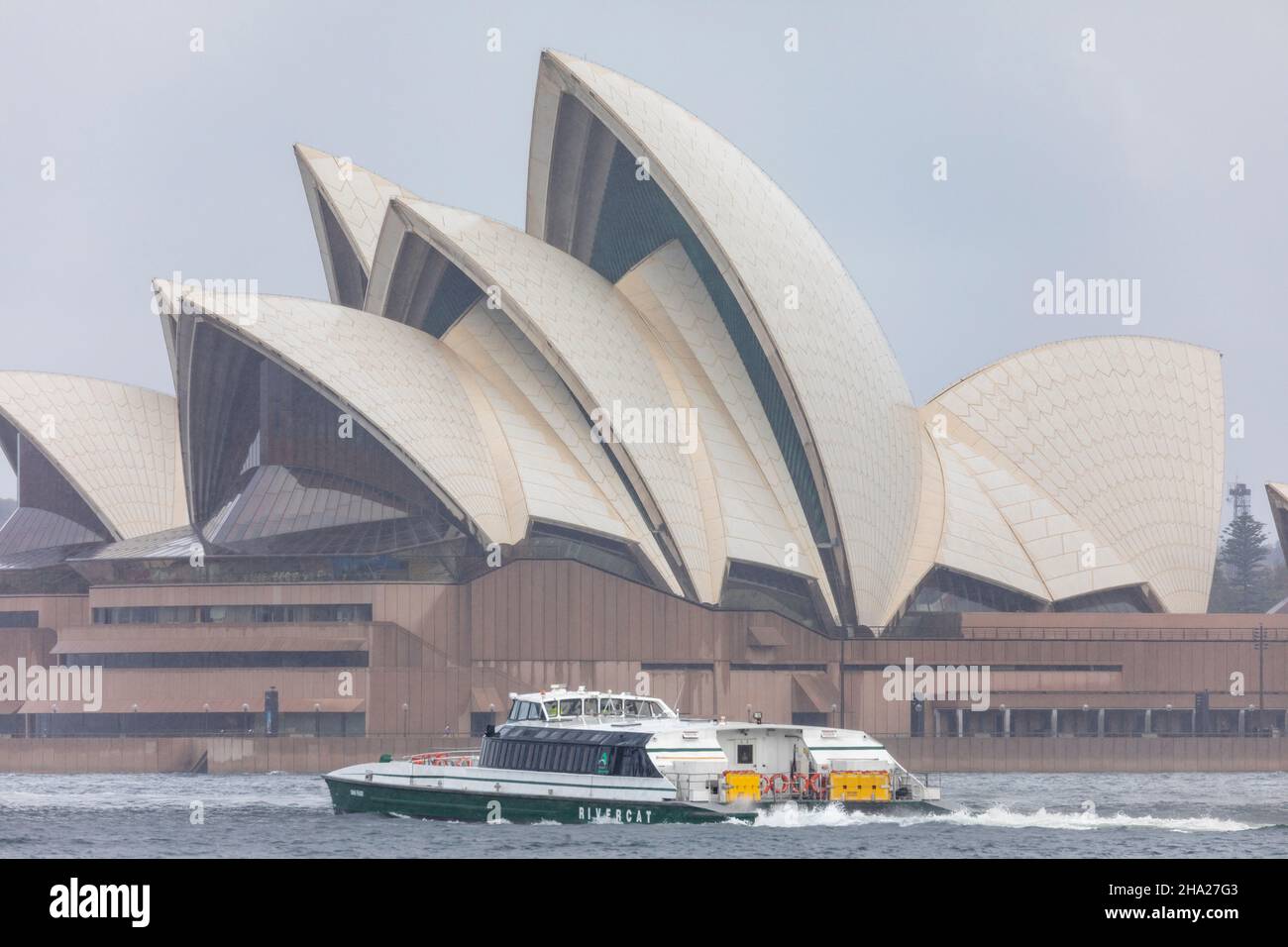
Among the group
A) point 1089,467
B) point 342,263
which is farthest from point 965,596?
point 342,263

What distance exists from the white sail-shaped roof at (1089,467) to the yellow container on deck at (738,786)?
37.0m

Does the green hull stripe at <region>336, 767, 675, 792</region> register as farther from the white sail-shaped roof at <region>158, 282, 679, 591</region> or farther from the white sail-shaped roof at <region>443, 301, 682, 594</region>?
the white sail-shaped roof at <region>443, 301, 682, 594</region>

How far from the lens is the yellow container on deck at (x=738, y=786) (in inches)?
2090

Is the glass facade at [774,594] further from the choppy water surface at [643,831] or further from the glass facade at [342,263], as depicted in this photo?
the glass facade at [342,263]

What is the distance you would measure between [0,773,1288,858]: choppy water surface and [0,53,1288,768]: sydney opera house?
15.8 m

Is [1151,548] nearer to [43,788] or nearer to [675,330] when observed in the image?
[675,330]

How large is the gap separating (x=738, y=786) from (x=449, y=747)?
2727cm

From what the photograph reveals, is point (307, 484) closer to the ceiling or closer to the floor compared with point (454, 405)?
closer to the floor

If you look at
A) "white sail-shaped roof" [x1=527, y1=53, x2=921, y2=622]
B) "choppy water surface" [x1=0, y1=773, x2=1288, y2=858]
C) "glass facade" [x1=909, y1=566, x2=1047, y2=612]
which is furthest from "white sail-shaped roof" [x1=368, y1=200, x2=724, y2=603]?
"choppy water surface" [x1=0, y1=773, x2=1288, y2=858]

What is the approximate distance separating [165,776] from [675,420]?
2392cm

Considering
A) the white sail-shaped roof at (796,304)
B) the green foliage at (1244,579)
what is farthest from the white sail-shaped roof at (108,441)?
A: the green foliage at (1244,579)

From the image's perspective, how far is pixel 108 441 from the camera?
3767 inches

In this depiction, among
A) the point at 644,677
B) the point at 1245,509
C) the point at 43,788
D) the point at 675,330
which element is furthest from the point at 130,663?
the point at 1245,509

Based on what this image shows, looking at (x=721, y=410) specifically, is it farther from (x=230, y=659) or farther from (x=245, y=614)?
(x=230, y=659)
